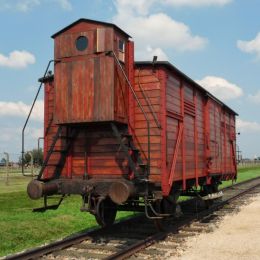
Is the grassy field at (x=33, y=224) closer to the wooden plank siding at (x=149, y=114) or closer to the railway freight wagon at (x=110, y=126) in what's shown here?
the railway freight wagon at (x=110, y=126)

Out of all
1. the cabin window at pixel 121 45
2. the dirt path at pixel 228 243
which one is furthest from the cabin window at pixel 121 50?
the dirt path at pixel 228 243

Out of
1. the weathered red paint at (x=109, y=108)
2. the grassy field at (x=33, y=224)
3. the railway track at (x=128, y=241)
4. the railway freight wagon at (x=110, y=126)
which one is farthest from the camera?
the grassy field at (x=33, y=224)

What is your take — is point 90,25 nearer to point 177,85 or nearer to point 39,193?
point 177,85

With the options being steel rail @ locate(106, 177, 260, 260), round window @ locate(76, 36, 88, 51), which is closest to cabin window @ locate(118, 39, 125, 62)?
round window @ locate(76, 36, 88, 51)

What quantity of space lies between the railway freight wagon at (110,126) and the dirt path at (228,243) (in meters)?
1.01

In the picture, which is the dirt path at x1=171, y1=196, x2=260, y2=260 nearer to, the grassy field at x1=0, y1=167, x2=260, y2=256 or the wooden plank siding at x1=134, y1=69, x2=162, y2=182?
the wooden plank siding at x1=134, y1=69, x2=162, y2=182

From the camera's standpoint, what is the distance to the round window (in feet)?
30.1

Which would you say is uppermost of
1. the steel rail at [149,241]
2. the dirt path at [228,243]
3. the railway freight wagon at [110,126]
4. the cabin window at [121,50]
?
the cabin window at [121,50]

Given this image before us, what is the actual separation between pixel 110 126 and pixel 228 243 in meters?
3.69

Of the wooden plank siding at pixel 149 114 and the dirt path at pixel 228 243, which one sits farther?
the wooden plank siding at pixel 149 114

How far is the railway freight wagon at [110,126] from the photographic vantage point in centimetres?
869

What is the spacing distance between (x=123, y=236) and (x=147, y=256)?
190 cm

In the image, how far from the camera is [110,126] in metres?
9.27

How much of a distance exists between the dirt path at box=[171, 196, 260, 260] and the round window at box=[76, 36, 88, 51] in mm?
4919
